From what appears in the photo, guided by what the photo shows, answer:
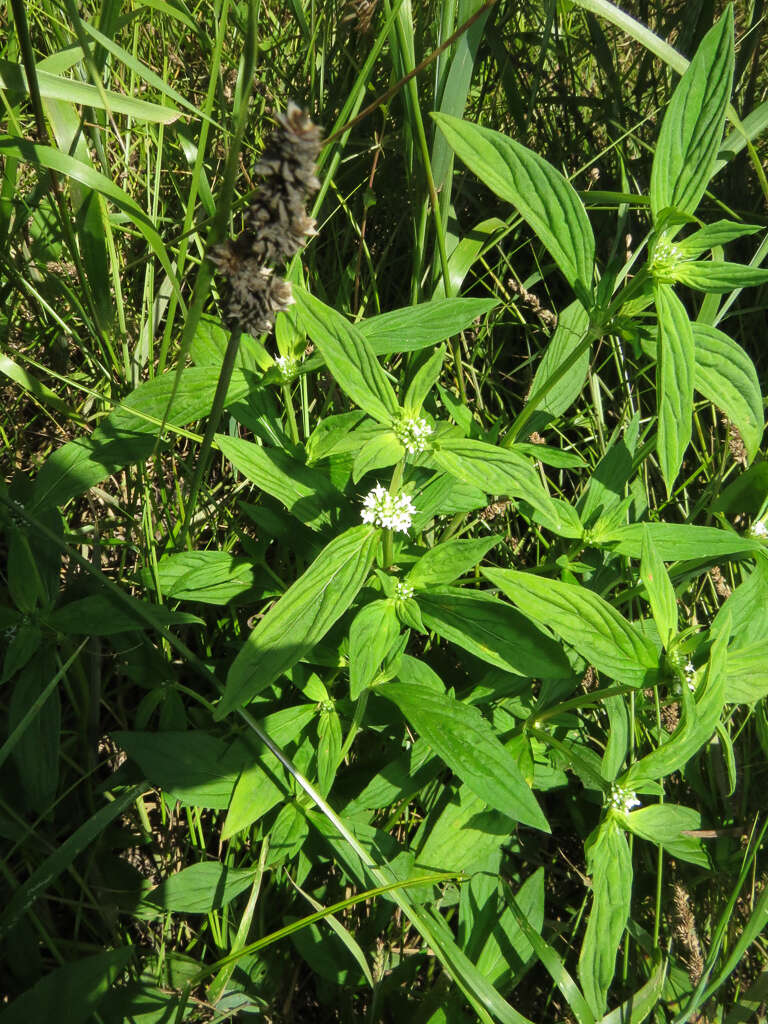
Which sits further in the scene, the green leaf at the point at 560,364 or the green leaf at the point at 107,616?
the green leaf at the point at 560,364

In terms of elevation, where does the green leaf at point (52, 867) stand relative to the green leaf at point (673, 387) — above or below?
below

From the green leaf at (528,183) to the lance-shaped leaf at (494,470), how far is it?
0.43 meters

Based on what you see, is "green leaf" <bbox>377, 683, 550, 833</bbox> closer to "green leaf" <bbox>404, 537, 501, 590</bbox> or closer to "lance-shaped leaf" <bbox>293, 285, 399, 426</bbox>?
"green leaf" <bbox>404, 537, 501, 590</bbox>

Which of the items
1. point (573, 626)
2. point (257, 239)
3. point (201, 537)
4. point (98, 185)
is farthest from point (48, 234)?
point (573, 626)

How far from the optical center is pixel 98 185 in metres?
1.67

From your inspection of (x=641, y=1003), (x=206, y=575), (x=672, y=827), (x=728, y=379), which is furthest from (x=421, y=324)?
(x=641, y=1003)

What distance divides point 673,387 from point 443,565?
1.96 feet

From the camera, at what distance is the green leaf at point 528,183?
1.56 metres

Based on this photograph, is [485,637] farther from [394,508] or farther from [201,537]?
[201,537]

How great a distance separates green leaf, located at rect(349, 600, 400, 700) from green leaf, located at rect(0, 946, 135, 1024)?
76 cm

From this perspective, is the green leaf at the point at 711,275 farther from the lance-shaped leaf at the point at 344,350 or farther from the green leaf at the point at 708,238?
the lance-shaped leaf at the point at 344,350

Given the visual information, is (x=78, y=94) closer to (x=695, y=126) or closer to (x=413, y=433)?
(x=413, y=433)

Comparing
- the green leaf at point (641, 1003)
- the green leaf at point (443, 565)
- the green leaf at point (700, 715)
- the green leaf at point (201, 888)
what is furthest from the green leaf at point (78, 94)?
the green leaf at point (641, 1003)

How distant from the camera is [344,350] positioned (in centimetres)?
152
